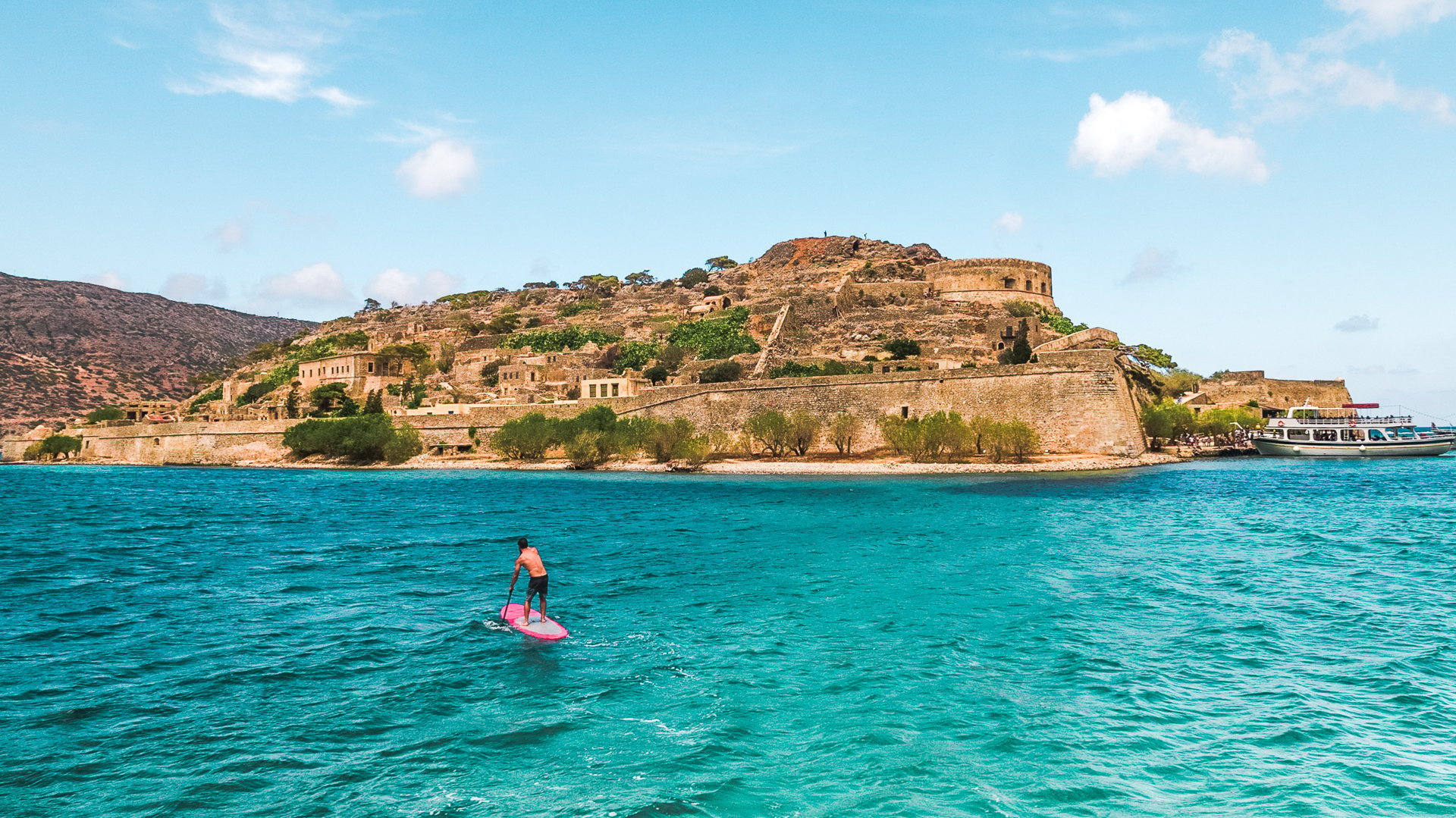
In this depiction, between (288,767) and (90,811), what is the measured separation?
1304 mm

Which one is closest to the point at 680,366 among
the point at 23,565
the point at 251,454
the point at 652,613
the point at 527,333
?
the point at 527,333

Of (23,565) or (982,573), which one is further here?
(23,565)

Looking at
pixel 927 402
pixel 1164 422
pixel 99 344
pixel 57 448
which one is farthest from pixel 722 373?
pixel 99 344

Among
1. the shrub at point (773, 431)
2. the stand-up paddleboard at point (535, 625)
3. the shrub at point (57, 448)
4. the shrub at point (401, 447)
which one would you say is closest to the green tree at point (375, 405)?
the shrub at point (401, 447)

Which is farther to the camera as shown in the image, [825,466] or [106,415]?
[106,415]

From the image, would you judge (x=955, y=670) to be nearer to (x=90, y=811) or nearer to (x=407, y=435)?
(x=90, y=811)

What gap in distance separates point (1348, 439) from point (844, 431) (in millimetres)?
33406

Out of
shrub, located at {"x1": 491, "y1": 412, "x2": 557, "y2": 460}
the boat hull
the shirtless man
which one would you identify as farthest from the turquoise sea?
the boat hull

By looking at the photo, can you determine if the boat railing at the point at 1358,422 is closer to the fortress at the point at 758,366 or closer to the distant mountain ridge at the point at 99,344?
the fortress at the point at 758,366

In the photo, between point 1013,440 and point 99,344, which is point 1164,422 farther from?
point 99,344

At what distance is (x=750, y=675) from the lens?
10.5 metres

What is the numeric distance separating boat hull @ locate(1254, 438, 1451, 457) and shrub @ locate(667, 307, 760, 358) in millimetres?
31893

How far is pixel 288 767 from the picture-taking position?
7.70 meters

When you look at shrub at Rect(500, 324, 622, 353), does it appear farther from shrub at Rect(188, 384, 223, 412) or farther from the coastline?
shrub at Rect(188, 384, 223, 412)
